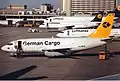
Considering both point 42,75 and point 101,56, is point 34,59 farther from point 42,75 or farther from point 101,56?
point 42,75

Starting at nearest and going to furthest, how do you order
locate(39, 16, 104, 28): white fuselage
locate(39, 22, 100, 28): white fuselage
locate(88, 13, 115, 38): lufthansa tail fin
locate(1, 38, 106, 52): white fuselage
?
locate(1, 38, 106, 52): white fuselage < locate(88, 13, 115, 38): lufthansa tail fin < locate(39, 22, 100, 28): white fuselage < locate(39, 16, 104, 28): white fuselage

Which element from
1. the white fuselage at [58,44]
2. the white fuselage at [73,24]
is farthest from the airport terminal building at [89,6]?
the white fuselage at [58,44]

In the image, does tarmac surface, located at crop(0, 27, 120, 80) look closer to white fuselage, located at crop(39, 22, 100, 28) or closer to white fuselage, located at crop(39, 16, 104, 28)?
white fuselage, located at crop(39, 22, 100, 28)

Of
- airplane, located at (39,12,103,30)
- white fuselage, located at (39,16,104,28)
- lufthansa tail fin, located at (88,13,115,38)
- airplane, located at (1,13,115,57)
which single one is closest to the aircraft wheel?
airplane, located at (1,13,115,57)

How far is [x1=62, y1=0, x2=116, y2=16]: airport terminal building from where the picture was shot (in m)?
114

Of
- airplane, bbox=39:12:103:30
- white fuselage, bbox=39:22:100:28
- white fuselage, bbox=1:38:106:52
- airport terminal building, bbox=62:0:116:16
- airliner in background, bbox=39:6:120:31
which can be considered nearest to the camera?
white fuselage, bbox=1:38:106:52

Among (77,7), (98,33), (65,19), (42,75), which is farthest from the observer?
(77,7)

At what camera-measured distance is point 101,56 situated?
883 inches

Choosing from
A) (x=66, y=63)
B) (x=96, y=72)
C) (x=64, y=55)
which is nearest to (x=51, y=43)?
(x=64, y=55)

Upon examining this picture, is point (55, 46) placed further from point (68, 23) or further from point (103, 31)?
point (68, 23)

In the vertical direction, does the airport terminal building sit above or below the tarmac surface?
below

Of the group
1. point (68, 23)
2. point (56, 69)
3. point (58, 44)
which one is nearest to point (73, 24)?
point (68, 23)

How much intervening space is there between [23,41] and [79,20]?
44462mm

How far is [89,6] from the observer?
120750 mm
